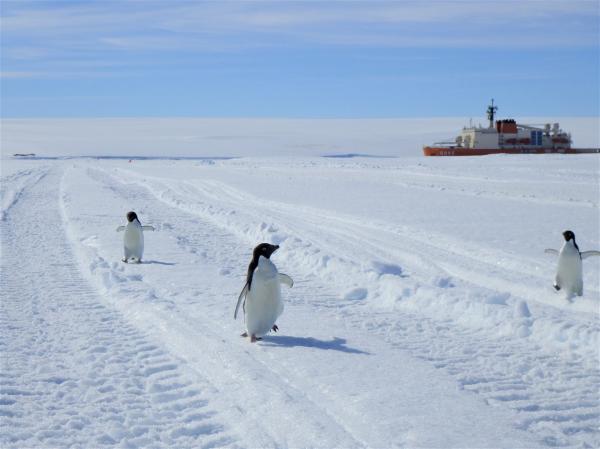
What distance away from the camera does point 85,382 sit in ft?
18.1

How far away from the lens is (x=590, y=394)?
5480mm

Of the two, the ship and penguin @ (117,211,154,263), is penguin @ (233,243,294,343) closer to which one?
penguin @ (117,211,154,263)

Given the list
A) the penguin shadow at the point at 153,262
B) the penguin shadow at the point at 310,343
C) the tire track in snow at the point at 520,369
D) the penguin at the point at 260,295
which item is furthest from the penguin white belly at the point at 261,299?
the penguin shadow at the point at 153,262

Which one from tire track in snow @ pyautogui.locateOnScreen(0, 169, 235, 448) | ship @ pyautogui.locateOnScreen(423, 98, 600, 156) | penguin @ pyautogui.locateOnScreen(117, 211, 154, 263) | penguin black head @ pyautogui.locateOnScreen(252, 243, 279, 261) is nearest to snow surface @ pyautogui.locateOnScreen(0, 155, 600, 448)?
tire track in snow @ pyautogui.locateOnScreen(0, 169, 235, 448)

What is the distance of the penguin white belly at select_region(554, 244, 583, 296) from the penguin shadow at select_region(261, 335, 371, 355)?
336 cm

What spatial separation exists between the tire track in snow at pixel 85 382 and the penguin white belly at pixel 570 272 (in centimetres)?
470

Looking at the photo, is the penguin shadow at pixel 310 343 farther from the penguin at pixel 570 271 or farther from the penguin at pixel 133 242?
the penguin at pixel 133 242

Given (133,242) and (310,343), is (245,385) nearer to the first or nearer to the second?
(310,343)

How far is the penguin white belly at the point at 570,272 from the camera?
28.7 ft

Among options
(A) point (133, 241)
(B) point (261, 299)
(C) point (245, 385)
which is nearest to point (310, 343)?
(B) point (261, 299)

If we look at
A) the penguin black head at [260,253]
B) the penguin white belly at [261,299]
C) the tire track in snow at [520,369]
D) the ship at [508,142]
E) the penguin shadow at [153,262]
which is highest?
the ship at [508,142]

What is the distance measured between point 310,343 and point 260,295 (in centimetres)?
56

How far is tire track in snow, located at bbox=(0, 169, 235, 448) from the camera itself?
459 cm

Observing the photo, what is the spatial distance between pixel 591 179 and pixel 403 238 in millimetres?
14420
